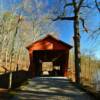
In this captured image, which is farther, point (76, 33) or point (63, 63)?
point (63, 63)

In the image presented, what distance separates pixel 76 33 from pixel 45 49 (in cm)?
472

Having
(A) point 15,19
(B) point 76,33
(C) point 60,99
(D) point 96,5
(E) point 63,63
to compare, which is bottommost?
(C) point 60,99

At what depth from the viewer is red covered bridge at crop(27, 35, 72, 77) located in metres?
29.9

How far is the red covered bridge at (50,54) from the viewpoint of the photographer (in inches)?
1176

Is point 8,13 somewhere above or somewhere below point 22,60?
above

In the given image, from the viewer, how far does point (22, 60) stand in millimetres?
76375

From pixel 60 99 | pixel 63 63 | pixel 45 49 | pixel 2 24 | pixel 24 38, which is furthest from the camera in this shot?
pixel 24 38

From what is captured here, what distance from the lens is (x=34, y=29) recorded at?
195 ft

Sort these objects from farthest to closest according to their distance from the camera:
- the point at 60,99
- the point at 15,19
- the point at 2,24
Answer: the point at 2,24 < the point at 15,19 < the point at 60,99

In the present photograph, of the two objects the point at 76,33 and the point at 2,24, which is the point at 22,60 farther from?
the point at 76,33

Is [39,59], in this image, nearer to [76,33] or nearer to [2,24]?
[76,33]

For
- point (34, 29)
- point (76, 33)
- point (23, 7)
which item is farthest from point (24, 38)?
point (76, 33)

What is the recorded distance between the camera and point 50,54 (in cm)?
3416

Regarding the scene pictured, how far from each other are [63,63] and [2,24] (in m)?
26.4
